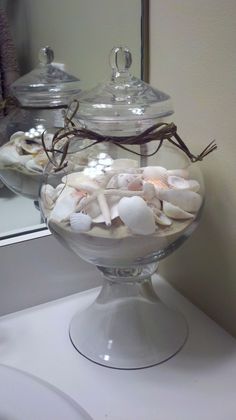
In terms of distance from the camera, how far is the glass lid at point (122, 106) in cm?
43

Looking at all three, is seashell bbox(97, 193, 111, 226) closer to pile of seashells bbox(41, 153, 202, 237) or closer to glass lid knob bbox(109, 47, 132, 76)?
pile of seashells bbox(41, 153, 202, 237)

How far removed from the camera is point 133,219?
1.25 ft

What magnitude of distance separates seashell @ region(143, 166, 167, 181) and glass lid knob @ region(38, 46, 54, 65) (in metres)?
0.26

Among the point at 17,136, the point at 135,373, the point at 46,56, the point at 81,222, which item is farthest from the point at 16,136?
the point at 135,373

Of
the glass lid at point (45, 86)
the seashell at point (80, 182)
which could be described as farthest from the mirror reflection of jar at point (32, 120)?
the seashell at point (80, 182)

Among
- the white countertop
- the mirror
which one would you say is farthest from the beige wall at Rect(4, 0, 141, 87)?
the white countertop

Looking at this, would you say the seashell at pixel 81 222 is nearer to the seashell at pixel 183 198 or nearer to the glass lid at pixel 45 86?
the seashell at pixel 183 198

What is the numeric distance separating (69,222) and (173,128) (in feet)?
0.45

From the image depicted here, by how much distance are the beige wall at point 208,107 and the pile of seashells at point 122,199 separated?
48 mm

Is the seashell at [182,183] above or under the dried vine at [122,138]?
under

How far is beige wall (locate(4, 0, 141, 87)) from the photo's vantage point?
57cm

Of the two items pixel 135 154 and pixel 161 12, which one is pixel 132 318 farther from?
pixel 161 12

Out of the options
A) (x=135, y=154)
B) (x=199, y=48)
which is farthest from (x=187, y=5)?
(x=135, y=154)

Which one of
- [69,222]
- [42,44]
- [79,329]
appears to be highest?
[42,44]
